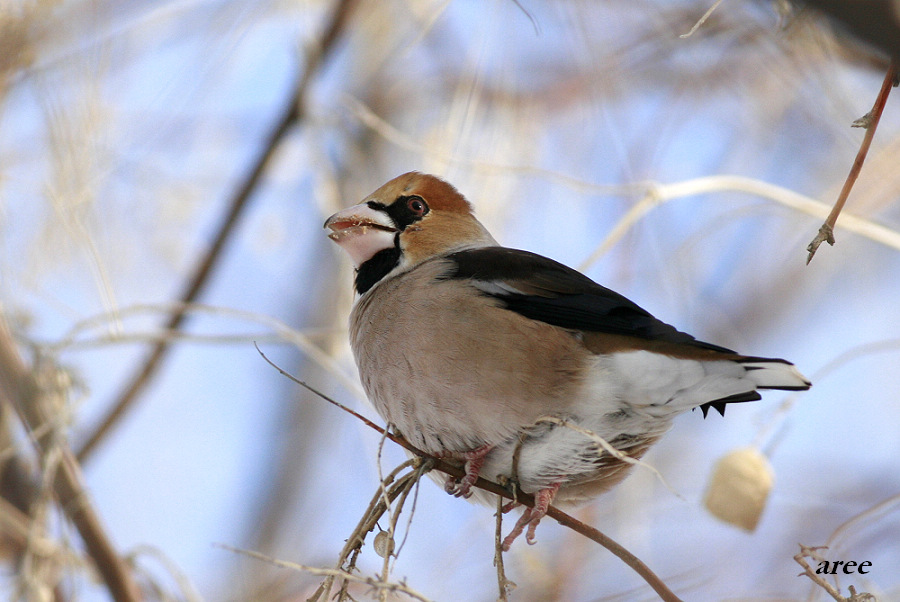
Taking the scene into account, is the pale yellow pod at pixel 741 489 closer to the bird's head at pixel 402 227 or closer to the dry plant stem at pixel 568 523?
the dry plant stem at pixel 568 523

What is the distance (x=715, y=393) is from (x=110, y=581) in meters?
2.30

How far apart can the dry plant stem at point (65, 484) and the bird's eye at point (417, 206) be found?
1763 mm

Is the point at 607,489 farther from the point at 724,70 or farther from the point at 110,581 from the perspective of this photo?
the point at 724,70

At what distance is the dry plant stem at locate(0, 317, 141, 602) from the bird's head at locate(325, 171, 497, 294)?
1.34m

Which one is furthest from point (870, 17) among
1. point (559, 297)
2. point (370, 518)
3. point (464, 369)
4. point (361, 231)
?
point (361, 231)

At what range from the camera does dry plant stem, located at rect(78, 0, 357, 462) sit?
494 cm

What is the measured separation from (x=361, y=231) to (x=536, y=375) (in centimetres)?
127

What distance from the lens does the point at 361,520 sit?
2.31 metres

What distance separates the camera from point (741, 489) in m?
2.92

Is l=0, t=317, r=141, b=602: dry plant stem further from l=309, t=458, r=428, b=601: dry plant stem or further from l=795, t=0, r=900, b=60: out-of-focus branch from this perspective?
l=795, t=0, r=900, b=60: out-of-focus branch

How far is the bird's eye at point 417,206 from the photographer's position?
12.8 ft

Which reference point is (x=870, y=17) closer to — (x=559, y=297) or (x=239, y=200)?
(x=559, y=297)

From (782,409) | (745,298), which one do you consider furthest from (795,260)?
(782,409)

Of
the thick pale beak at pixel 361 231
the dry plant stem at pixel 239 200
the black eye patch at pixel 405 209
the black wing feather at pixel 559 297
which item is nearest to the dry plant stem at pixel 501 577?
the black wing feather at pixel 559 297
